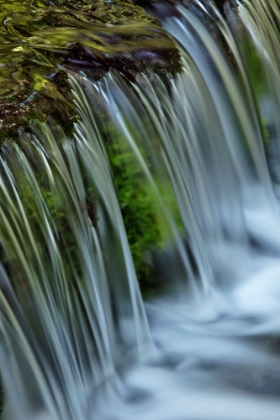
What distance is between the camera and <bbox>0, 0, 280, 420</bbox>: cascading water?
321 centimetres

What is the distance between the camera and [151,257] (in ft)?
13.1

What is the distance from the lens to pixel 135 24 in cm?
445

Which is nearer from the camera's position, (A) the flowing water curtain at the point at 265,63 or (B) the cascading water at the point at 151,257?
(B) the cascading water at the point at 151,257

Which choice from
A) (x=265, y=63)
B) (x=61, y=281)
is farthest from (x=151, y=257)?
(x=265, y=63)

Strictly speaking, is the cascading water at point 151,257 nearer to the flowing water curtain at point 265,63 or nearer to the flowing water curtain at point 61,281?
the flowing water curtain at point 61,281

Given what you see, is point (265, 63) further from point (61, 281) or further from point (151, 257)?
point (61, 281)

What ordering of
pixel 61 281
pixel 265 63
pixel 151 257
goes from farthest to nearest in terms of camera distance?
pixel 265 63 → pixel 151 257 → pixel 61 281

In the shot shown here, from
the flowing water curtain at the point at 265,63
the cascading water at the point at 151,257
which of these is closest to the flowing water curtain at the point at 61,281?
the cascading water at the point at 151,257

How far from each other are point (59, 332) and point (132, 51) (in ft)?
4.93

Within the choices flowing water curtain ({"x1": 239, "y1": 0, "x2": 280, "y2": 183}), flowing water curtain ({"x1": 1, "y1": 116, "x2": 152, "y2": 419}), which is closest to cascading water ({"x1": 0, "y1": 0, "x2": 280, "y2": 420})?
flowing water curtain ({"x1": 1, "y1": 116, "x2": 152, "y2": 419})

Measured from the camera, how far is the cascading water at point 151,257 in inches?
127

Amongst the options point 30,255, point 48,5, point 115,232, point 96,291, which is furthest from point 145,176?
point 48,5

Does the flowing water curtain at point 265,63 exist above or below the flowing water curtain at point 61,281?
above

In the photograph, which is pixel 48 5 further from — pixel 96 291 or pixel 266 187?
pixel 96 291
